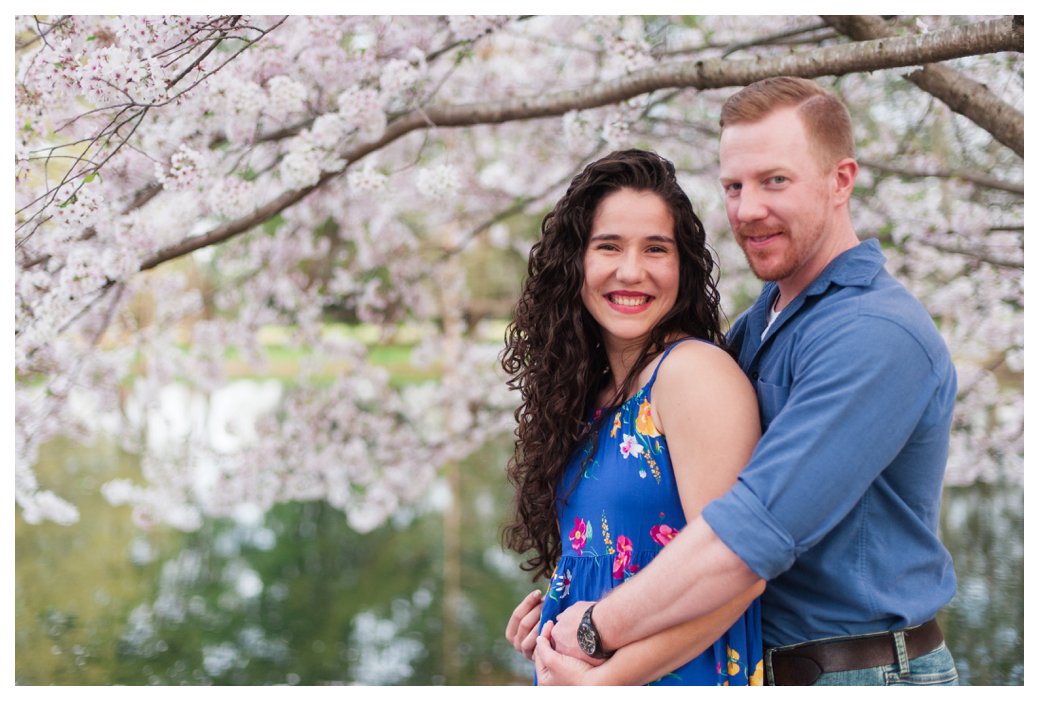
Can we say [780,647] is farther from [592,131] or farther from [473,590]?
[473,590]

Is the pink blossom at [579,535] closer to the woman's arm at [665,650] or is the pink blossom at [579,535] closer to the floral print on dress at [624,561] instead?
the floral print on dress at [624,561]

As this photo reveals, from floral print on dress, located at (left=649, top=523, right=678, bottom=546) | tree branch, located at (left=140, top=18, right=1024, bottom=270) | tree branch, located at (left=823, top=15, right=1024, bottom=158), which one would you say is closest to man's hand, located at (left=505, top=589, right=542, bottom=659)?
floral print on dress, located at (left=649, top=523, right=678, bottom=546)

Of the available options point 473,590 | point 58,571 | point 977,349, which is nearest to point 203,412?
point 58,571

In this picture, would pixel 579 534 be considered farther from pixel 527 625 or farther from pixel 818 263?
pixel 818 263

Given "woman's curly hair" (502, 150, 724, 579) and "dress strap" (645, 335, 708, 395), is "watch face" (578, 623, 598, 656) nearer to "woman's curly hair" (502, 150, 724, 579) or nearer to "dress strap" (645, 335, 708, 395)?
"woman's curly hair" (502, 150, 724, 579)

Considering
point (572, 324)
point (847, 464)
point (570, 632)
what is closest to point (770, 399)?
point (847, 464)

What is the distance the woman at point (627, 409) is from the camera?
151 centimetres

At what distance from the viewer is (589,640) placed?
1.57 m

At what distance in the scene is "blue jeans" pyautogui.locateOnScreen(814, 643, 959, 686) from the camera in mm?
1507

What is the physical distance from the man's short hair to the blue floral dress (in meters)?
0.48

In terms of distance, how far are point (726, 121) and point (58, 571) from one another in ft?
24.6

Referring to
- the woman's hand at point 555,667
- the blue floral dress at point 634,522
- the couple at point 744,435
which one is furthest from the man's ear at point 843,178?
the woman's hand at point 555,667

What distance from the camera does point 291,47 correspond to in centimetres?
304

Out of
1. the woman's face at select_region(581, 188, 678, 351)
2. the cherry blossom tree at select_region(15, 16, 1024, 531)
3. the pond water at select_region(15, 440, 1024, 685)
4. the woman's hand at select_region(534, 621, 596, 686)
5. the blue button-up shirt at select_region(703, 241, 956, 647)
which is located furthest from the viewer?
the pond water at select_region(15, 440, 1024, 685)
